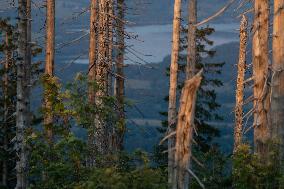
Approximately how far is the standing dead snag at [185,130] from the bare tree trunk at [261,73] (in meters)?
3.58

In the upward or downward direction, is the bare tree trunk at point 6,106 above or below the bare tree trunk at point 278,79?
below

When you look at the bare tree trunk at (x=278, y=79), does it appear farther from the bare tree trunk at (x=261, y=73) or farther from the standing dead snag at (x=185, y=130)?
the standing dead snag at (x=185, y=130)

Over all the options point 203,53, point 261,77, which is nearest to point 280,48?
point 261,77

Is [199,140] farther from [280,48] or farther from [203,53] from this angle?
[280,48]

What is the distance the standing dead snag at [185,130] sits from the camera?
684cm

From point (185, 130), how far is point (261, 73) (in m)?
4.08

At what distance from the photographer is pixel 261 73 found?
1065 centimetres

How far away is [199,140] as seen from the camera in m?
28.4

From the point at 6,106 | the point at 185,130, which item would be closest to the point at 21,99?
the point at 185,130

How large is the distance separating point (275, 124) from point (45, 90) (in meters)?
5.91

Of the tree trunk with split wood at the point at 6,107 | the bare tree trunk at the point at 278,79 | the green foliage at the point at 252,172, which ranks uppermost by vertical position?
the bare tree trunk at the point at 278,79

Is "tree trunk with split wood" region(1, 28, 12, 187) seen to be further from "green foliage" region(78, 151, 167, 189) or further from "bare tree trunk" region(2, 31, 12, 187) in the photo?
"green foliage" region(78, 151, 167, 189)

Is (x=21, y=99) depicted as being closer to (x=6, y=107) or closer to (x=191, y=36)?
(x=191, y=36)

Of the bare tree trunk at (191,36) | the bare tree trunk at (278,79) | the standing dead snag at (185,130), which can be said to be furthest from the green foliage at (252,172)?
the bare tree trunk at (191,36)
